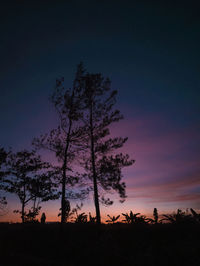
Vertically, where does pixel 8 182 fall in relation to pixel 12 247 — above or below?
above

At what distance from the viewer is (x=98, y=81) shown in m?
17.1

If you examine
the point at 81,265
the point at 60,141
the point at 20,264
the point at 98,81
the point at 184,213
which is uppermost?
the point at 98,81

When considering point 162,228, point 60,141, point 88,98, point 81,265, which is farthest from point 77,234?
point 88,98

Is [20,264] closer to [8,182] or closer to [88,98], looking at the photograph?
[88,98]

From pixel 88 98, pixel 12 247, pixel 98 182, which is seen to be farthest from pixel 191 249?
pixel 88 98

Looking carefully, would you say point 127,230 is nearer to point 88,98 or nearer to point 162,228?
point 162,228

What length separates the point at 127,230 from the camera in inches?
439

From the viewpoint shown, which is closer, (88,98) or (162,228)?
(162,228)

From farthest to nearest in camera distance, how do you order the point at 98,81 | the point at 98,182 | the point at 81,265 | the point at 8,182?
the point at 8,182 < the point at 98,81 < the point at 98,182 < the point at 81,265

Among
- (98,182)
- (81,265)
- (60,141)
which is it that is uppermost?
(60,141)

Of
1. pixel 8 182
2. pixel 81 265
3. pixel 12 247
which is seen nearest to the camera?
pixel 81 265

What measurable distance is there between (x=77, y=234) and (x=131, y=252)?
5.80 m

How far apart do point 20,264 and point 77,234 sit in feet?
21.4

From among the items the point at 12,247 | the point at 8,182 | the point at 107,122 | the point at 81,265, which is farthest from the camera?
the point at 8,182
